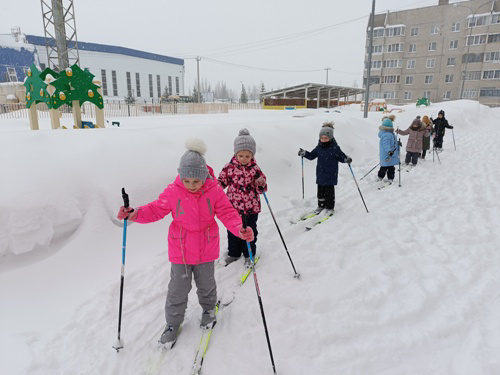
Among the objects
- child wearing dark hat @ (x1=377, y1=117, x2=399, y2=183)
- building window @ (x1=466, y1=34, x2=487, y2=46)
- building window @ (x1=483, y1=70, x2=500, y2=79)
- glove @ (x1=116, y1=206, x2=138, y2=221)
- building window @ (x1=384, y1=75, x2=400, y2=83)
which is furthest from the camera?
building window @ (x1=384, y1=75, x2=400, y2=83)

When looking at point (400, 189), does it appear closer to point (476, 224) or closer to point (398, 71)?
point (476, 224)

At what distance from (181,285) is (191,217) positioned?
0.65 meters

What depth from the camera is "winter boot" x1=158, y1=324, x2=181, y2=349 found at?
261 centimetres

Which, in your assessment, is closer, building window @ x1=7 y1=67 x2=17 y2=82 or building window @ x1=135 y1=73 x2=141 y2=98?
building window @ x1=7 y1=67 x2=17 y2=82

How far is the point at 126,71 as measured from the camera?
169 feet

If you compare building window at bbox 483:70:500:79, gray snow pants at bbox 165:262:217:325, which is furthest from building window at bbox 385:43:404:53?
gray snow pants at bbox 165:262:217:325

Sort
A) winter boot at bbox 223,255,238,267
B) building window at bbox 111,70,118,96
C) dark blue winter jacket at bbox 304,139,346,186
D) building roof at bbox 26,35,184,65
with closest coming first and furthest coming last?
winter boot at bbox 223,255,238,267, dark blue winter jacket at bbox 304,139,346,186, building roof at bbox 26,35,184,65, building window at bbox 111,70,118,96

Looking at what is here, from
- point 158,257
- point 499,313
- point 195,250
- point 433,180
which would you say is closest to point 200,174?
point 195,250

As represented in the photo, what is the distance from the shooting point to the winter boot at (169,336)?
261cm

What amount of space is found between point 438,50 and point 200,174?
58.4 m

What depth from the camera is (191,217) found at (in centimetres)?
264

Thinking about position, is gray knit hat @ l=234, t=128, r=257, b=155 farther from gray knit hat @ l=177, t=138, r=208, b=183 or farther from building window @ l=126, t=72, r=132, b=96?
building window @ l=126, t=72, r=132, b=96

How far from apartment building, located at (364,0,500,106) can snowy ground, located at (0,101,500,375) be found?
5079cm

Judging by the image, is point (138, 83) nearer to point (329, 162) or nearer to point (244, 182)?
point (329, 162)
